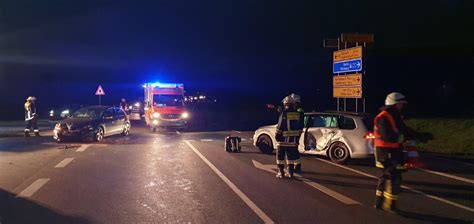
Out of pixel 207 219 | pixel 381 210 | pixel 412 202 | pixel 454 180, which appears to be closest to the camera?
pixel 207 219

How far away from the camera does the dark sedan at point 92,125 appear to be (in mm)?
18609

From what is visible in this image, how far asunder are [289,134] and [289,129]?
11 cm

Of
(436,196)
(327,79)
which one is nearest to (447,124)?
(436,196)

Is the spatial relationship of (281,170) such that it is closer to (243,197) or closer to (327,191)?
(327,191)

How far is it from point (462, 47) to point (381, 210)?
27.8 metres

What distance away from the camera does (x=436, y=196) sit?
28.2ft

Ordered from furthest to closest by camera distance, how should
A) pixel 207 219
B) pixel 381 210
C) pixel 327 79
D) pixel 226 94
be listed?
pixel 226 94 → pixel 327 79 → pixel 381 210 → pixel 207 219

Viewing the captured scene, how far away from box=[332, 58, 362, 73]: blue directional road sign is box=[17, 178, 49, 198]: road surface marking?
1195 centimetres

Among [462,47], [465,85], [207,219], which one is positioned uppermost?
[462,47]

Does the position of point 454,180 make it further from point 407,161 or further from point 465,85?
point 465,85

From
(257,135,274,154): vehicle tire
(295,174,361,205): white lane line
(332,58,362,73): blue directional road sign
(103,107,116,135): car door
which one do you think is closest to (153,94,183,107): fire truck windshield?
(103,107,116,135): car door

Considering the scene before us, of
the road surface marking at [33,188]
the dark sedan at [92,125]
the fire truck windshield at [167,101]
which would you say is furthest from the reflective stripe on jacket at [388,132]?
the fire truck windshield at [167,101]

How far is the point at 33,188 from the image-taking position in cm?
911

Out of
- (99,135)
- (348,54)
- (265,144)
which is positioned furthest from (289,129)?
(99,135)
